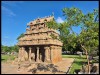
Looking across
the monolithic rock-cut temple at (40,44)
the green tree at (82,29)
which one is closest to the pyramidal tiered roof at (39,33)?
the monolithic rock-cut temple at (40,44)

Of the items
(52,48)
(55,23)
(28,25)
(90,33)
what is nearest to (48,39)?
(52,48)

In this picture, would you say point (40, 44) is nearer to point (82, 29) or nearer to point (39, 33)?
point (39, 33)

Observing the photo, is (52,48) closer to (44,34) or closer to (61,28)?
(44,34)

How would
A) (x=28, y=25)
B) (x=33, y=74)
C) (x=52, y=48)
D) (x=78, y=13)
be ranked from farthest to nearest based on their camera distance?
(x=28, y=25) < (x=52, y=48) < (x=33, y=74) < (x=78, y=13)

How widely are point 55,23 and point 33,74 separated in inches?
314

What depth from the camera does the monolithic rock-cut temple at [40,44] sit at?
31.7 metres

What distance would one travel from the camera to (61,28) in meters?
18.4

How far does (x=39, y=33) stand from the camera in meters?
35.2

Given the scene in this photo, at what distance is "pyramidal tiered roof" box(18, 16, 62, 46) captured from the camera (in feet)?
107

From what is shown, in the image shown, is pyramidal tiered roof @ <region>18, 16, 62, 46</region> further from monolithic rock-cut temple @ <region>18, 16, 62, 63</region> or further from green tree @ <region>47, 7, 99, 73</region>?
green tree @ <region>47, 7, 99, 73</region>

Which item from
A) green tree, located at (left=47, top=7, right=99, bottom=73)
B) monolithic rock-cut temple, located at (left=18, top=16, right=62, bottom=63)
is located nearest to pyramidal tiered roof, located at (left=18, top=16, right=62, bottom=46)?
monolithic rock-cut temple, located at (left=18, top=16, right=62, bottom=63)

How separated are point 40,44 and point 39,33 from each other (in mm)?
3375

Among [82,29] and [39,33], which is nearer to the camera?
[82,29]

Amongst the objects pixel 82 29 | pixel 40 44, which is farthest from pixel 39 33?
pixel 82 29
